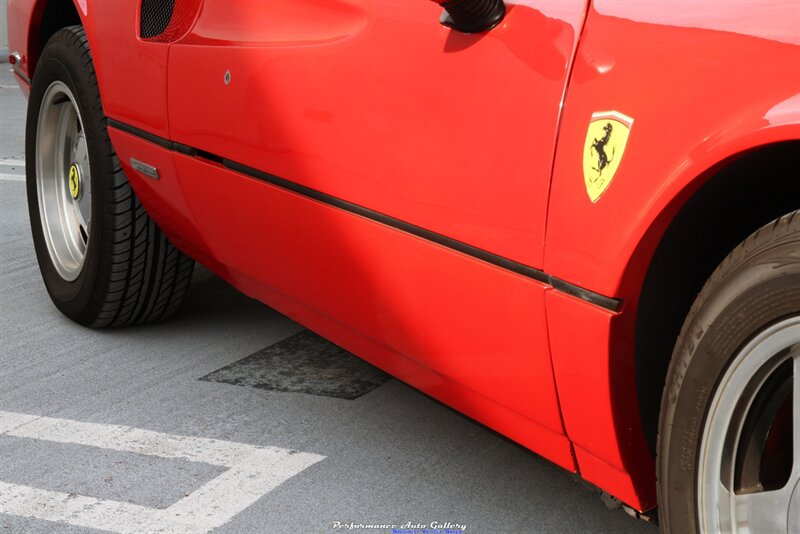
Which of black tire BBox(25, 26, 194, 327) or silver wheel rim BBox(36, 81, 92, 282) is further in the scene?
silver wheel rim BBox(36, 81, 92, 282)

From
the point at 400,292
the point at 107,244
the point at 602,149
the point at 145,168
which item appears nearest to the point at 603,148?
the point at 602,149

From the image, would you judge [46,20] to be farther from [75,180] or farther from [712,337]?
[712,337]

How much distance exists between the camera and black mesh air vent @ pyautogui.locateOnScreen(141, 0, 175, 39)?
9.39 ft

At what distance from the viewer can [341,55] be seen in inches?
84.5

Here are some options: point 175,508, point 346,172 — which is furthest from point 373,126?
point 175,508

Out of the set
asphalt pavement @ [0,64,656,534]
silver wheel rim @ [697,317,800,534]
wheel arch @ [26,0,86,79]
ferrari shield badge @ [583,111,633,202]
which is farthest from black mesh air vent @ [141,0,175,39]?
silver wheel rim @ [697,317,800,534]

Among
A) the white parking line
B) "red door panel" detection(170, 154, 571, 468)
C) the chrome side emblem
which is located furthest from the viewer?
the chrome side emblem

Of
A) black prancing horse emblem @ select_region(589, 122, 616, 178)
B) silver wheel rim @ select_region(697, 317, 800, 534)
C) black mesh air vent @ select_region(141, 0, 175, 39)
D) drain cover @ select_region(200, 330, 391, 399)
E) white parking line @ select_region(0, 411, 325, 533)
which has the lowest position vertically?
white parking line @ select_region(0, 411, 325, 533)

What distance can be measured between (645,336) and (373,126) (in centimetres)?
66

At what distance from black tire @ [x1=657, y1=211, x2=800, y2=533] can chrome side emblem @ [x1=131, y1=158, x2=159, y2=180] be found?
1818mm

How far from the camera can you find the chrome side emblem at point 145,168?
120 inches

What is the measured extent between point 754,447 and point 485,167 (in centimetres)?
62

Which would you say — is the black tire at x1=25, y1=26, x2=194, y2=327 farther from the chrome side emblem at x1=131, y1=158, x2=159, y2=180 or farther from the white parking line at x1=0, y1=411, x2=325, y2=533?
the white parking line at x1=0, y1=411, x2=325, y2=533

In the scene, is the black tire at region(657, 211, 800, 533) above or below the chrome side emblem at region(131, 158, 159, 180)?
below
